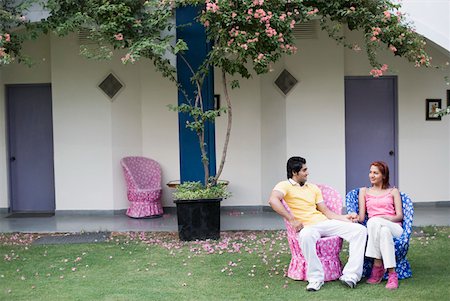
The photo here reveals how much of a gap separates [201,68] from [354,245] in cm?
295

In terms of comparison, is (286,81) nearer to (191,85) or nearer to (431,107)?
(191,85)

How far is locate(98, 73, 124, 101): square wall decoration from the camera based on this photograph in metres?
9.13

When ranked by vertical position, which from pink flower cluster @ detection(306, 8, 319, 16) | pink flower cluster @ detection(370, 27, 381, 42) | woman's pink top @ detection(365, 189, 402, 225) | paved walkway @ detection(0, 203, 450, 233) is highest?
pink flower cluster @ detection(306, 8, 319, 16)

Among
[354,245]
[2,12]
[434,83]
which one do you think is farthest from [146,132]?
[354,245]

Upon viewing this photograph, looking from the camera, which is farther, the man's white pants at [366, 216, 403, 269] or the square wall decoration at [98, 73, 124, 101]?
the square wall decoration at [98, 73, 124, 101]

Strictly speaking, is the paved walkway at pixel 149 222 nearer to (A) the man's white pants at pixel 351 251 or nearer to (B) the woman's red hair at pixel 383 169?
(B) the woman's red hair at pixel 383 169

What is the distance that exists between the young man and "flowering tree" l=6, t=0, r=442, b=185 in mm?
1743

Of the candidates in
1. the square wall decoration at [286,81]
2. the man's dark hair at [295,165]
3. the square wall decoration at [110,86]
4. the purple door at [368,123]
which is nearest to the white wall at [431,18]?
the purple door at [368,123]

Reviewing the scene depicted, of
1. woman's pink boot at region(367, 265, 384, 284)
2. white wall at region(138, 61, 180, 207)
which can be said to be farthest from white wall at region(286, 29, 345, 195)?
woman's pink boot at region(367, 265, 384, 284)

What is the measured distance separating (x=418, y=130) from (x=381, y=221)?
4.53 metres

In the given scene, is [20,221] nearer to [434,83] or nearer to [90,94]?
[90,94]

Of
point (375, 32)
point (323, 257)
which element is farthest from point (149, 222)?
point (375, 32)

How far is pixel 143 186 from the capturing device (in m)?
9.21

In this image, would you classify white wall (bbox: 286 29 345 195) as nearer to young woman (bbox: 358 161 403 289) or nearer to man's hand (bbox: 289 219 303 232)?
young woman (bbox: 358 161 403 289)
